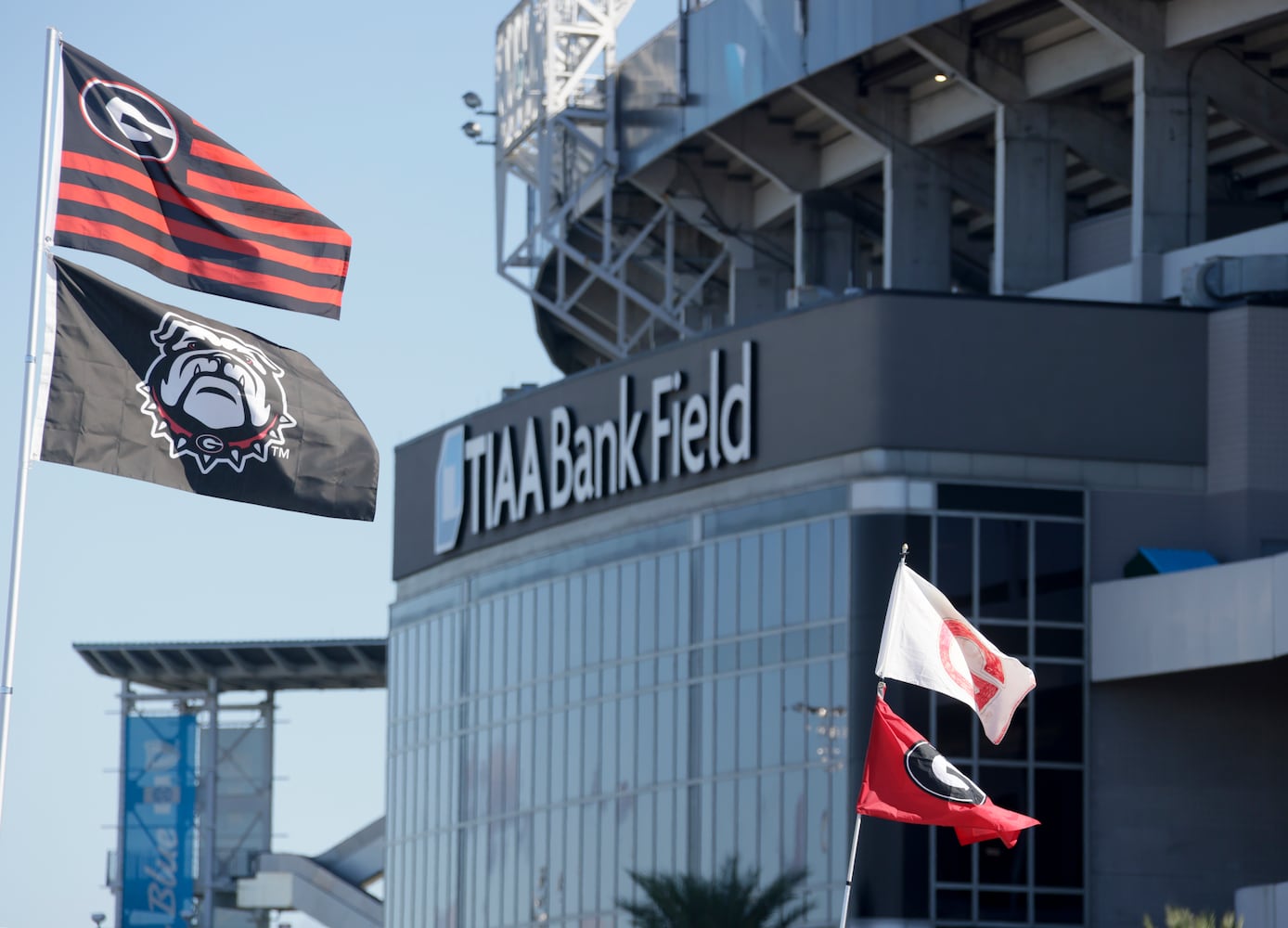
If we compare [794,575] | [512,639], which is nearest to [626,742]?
[512,639]

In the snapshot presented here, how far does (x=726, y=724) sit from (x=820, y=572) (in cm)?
368

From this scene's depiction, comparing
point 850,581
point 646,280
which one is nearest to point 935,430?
point 850,581

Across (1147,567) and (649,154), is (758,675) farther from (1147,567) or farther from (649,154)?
(649,154)

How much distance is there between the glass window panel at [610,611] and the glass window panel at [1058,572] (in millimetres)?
9364

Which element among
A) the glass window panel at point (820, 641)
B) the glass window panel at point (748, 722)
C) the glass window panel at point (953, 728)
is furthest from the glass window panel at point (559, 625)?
the glass window panel at point (953, 728)

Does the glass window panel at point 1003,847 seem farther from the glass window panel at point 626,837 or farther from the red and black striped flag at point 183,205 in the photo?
the red and black striped flag at point 183,205

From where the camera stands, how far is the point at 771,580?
46.5 metres

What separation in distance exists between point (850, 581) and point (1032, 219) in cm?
987

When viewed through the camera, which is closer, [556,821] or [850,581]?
[850,581]

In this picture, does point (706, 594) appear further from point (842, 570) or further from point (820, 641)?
point (842, 570)

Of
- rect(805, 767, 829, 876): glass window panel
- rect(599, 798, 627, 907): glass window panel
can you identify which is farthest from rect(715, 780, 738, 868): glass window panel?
rect(599, 798, 627, 907): glass window panel

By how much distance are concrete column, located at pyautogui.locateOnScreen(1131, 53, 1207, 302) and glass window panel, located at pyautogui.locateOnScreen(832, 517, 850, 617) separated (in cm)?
775

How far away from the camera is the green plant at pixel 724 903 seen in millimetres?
43844

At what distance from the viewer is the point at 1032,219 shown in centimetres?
5091
